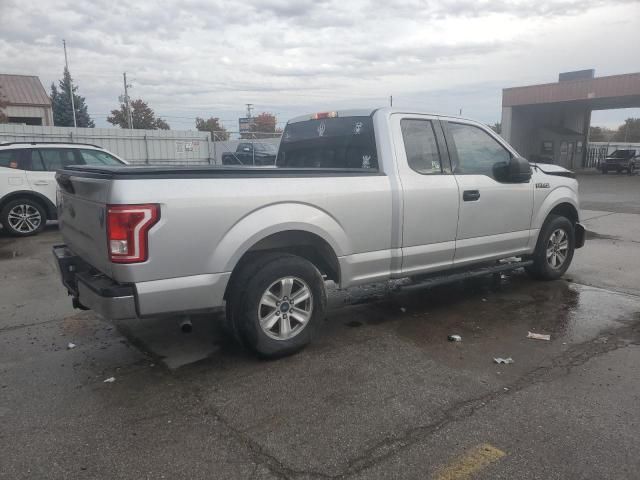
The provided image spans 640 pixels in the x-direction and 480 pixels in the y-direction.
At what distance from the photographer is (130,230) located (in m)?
3.17

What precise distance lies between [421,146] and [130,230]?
278cm

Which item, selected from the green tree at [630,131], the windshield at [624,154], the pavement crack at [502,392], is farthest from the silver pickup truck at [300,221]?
the green tree at [630,131]

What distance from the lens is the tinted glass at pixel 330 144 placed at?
4660mm

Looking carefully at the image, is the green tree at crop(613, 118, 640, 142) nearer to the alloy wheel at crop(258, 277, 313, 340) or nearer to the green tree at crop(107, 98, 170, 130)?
the green tree at crop(107, 98, 170, 130)

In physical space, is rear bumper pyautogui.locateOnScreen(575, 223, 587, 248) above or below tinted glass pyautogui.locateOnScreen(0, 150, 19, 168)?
below

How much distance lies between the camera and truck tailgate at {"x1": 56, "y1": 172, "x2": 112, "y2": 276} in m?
3.29

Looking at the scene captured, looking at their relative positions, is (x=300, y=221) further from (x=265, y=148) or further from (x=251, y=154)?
(x=265, y=148)

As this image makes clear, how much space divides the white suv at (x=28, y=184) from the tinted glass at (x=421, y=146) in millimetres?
6771

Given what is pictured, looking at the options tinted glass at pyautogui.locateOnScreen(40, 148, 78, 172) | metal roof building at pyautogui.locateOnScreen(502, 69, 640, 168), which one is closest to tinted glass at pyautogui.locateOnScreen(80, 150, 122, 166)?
tinted glass at pyautogui.locateOnScreen(40, 148, 78, 172)

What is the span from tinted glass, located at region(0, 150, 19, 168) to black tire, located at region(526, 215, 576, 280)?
29.7 ft

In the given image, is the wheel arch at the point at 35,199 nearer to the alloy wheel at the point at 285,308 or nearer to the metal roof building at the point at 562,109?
the alloy wheel at the point at 285,308

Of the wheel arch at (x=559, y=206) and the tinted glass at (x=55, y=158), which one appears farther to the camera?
the tinted glass at (x=55, y=158)

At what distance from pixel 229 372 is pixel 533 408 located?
2.10m

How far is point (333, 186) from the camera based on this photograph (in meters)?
4.05
